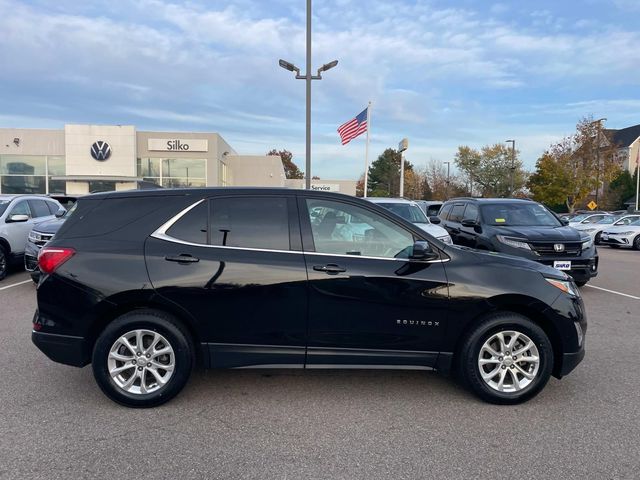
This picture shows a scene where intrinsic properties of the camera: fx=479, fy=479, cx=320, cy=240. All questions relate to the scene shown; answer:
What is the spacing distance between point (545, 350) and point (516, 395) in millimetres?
436

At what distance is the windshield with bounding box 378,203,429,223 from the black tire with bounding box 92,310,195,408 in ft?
25.1

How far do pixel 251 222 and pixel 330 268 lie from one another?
0.76 meters

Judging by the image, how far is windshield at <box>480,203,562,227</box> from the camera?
9.55 m

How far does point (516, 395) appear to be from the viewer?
3908 mm

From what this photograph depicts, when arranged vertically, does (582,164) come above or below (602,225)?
above

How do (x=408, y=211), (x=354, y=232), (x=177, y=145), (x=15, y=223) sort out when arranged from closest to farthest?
1. (x=354, y=232)
2. (x=15, y=223)
3. (x=408, y=211)
4. (x=177, y=145)

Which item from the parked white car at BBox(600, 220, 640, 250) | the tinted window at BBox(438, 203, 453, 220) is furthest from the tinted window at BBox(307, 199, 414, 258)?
the parked white car at BBox(600, 220, 640, 250)

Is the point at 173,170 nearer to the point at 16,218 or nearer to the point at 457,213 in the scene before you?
the point at 16,218

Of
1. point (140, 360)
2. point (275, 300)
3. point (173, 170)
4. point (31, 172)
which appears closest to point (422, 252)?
point (275, 300)

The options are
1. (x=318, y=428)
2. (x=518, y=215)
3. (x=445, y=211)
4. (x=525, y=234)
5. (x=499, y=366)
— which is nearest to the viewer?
(x=318, y=428)

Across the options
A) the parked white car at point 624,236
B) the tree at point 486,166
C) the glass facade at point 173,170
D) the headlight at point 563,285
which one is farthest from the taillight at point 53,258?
the tree at point 486,166

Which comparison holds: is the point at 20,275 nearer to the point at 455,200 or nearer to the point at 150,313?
the point at 150,313

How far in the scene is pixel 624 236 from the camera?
19562 millimetres

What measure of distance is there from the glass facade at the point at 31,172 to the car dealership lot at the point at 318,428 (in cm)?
3539
